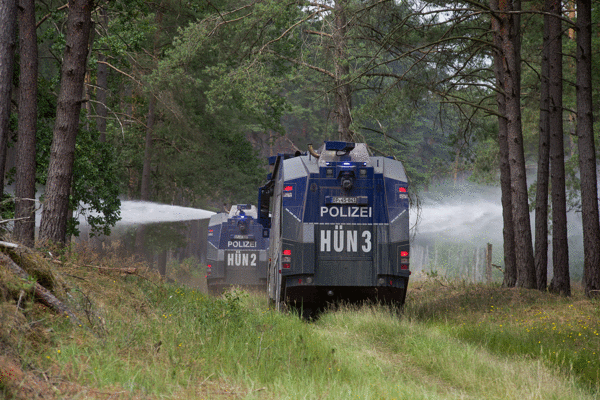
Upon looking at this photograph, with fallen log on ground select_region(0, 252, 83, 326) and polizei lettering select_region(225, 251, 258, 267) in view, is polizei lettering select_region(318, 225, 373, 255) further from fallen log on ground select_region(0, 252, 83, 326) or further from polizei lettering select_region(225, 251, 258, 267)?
polizei lettering select_region(225, 251, 258, 267)

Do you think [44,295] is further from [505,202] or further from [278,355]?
[505,202]

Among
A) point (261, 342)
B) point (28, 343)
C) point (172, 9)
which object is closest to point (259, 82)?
Answer: point (172, 9)

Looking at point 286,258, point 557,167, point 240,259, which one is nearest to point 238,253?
point 240,259

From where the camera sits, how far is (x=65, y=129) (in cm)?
1076

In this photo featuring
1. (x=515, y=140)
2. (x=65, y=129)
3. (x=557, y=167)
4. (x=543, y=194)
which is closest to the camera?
(x=65, y=129)

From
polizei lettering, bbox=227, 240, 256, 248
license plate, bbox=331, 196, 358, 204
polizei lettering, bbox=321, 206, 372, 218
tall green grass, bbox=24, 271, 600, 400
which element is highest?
license plate, bbox=331, 196, 358, 204

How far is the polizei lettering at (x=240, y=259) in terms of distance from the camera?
19.4 meters

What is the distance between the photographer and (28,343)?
5316mm

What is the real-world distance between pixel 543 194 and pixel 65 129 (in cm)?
1206

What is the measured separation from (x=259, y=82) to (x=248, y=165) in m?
12.5

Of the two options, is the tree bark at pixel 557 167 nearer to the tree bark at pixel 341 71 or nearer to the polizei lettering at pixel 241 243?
the tree bark at pixel 341 71

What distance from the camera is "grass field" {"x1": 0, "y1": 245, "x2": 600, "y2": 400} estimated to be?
5105 millimetres

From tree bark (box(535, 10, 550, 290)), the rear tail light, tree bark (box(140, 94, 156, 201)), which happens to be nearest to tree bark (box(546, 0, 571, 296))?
tree bark (box(535, 10, 550, 290))

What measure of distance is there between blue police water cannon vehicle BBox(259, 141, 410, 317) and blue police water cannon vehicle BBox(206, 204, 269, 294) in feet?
27.7
